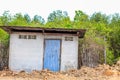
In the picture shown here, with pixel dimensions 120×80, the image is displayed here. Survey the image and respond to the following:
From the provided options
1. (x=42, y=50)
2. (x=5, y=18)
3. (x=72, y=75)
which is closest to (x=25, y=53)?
(x=42, y=50)

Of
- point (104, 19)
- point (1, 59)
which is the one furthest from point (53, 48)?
point (104, 19)

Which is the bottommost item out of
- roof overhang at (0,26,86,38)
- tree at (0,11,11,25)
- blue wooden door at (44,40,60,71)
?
blue wooden door at (44,40,60,71)

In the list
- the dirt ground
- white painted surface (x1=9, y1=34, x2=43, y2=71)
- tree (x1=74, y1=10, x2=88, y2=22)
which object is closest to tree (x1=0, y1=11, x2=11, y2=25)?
tree (x1=74, y1=10, x2=88, y2=22)

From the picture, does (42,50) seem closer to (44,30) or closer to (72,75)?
(44,30)

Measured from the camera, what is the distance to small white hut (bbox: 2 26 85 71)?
62.8 feet

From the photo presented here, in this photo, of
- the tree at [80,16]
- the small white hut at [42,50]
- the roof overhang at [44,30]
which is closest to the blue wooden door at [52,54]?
the small white hut at [42,50]

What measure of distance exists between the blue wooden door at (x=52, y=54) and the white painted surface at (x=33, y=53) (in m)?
0.25

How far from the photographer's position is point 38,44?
1928 cm

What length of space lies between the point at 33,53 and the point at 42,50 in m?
0.57

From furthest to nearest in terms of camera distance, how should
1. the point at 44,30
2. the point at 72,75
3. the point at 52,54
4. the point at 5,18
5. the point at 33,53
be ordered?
the point at 5,18
the point at 52,54
the point at 33,53
the point at 44,30
the point at 72,75

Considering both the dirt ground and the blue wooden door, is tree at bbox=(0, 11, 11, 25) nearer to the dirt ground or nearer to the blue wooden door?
the blue wooden door

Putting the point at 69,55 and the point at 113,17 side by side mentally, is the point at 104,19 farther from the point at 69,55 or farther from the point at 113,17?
the point at 69,55

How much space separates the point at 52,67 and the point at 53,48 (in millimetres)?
1151

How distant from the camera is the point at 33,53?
1920 centimetres
